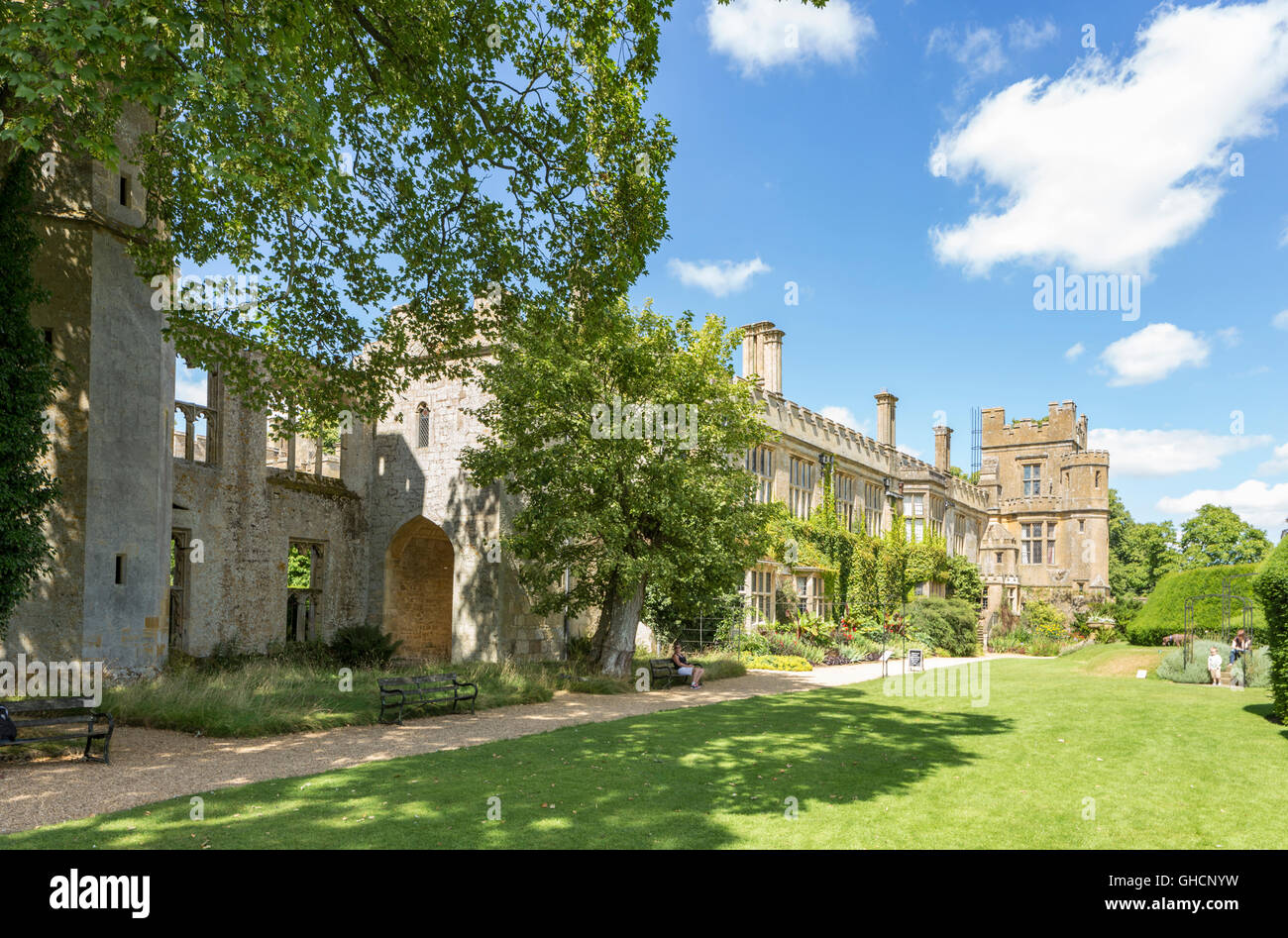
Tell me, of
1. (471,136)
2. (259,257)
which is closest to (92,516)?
(259,257)

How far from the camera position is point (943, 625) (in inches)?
1072

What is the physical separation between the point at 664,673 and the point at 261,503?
10180 mm

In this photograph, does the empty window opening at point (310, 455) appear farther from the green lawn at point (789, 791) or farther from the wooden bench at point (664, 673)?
the green lawn at point (789, 791)

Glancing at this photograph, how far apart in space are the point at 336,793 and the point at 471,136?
7874 mm

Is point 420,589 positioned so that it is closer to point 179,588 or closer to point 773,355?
point 179,588

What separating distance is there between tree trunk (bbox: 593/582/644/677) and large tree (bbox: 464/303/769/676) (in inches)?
1.0

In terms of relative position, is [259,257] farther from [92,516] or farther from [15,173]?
[92,516]

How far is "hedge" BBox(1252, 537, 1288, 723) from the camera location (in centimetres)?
1088

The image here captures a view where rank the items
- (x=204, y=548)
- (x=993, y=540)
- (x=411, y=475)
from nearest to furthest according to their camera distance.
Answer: (x=204, y=548) < (x=411, y=475) < (x=993, y=540)

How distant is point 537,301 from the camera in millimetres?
11766

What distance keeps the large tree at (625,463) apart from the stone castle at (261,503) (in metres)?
3.26

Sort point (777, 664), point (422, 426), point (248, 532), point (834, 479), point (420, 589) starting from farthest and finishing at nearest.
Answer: point (834, 479)
point (420, 589)
point (777, 664)
point (422, 426)
point (248, 532)

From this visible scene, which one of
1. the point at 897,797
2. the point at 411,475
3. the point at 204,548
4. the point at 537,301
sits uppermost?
the point at 537,301

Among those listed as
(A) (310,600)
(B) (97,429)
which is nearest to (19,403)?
(B) (97,429)
